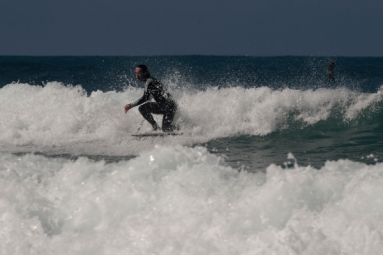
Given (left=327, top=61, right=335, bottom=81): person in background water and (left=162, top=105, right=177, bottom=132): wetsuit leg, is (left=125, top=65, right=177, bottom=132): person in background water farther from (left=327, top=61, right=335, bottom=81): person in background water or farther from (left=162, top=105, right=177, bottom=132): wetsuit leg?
(left=327, top=61, right=335, bottom=81): person in background water

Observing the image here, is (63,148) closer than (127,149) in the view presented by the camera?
No

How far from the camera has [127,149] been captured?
686 cm

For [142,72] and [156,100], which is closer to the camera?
[142,72]

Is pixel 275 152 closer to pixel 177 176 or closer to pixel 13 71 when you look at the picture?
pixel 177 176

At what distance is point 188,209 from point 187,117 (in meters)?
5.51

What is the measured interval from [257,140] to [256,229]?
4390mm

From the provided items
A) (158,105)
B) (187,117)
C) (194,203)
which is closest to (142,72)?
(158,105)

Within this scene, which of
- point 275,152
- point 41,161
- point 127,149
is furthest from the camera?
point 127,149

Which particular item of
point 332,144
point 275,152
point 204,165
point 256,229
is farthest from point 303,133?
point 256,229

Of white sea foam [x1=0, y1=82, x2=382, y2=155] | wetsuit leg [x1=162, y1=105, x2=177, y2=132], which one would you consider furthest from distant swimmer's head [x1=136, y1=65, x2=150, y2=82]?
white sea foam [x1=0, y1=82, x2=382, y2=155]

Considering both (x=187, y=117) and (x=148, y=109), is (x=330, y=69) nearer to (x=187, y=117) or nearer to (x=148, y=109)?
(x=187, y=117)

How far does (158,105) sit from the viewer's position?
7684mm

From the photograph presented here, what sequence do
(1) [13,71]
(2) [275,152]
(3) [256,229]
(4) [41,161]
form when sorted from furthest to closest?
(1) [13,71] → (2) [275,152] → (4) [41,161] → (3) [256,229]

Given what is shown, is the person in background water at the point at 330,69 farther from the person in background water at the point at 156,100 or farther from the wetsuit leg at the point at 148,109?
the wetsuit leg at the point at 148,109
